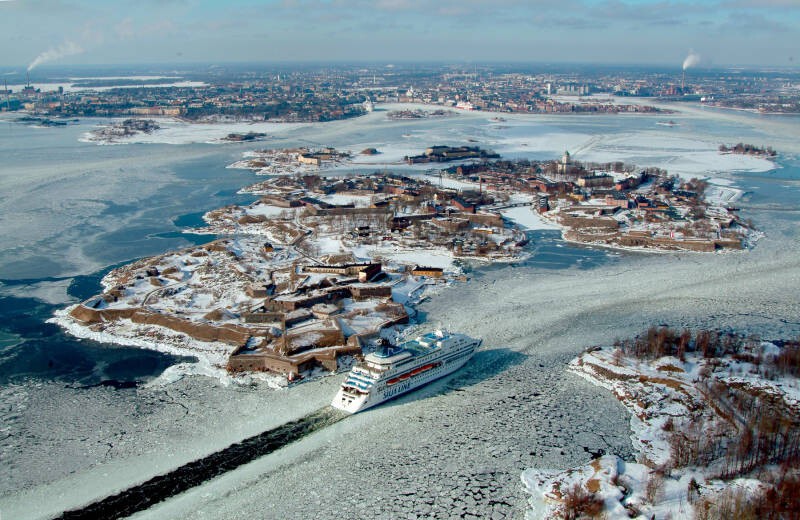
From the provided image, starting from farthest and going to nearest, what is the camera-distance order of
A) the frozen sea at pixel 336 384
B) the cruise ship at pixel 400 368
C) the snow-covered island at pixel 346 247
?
1. the snow-covered island at pixel 346 247
2. the cruise ship at pixel 400 368
3. the frozen sea at pixel 336 384

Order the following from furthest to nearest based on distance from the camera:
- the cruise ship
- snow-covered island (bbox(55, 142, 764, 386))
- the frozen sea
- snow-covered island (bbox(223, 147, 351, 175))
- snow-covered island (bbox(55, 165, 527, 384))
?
snow-covered island (bbox(223, 147, 351, 175)) < snow-covered island (bbox(55, 142, 764, 386)) < snow-covered island (bbox(55, 165, 527, 384)) < the cruise ship < the frozen sea

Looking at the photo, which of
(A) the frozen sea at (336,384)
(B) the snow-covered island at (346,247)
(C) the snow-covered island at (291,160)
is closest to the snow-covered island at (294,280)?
(B) the snow-covered island at (346,247)

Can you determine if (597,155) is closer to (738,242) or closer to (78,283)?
(738,242)

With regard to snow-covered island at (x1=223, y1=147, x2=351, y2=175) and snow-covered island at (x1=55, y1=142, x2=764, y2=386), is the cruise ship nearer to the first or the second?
snow-covered island at (x1=55, y1=142, x2=764, y2=386)

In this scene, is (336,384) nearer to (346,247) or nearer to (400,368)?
(400,368)

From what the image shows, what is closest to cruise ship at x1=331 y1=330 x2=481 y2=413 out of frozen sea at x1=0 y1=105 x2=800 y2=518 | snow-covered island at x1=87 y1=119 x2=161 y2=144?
frozen sea at x1=0 y1=105 x2=800 y2=518

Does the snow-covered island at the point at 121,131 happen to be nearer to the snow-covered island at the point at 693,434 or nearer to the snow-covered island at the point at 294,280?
the snow-covered island at the point at 294,280
